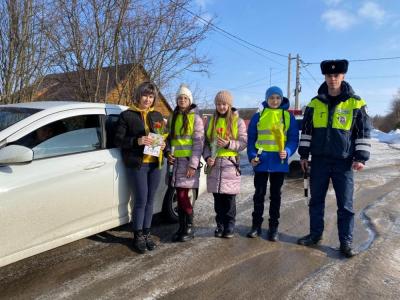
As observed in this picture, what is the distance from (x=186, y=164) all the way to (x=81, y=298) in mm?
1803

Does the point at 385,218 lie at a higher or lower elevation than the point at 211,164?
lower

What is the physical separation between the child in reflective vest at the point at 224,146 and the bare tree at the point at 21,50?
526 centimetres

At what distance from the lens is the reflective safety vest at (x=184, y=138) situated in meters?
4.33

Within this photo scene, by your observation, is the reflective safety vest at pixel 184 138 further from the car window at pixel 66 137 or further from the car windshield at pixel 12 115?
the car windshield at pixel 12 115

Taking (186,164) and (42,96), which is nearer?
(186,164)

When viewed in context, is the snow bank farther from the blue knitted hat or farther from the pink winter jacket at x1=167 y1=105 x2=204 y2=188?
the pink winter jacket at x1=167 y1=105 x2=204 y2=188

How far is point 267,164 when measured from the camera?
4484mm

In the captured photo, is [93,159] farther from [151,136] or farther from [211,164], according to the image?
[211,164]

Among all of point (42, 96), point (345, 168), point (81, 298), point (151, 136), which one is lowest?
point (81, 298)

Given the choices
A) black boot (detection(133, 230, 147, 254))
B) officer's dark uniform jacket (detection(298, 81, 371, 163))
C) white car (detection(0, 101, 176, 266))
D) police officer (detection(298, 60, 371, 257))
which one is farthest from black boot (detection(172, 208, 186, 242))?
officer's dark uniform jacket (detection(298, 81, 371, 163))

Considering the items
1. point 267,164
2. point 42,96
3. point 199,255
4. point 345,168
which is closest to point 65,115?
point 199,255

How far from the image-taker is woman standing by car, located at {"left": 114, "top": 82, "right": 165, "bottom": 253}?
3.96 m

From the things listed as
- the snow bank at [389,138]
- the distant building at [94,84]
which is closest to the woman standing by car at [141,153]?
the distant building at [94,84]

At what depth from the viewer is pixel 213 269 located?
149 inches
